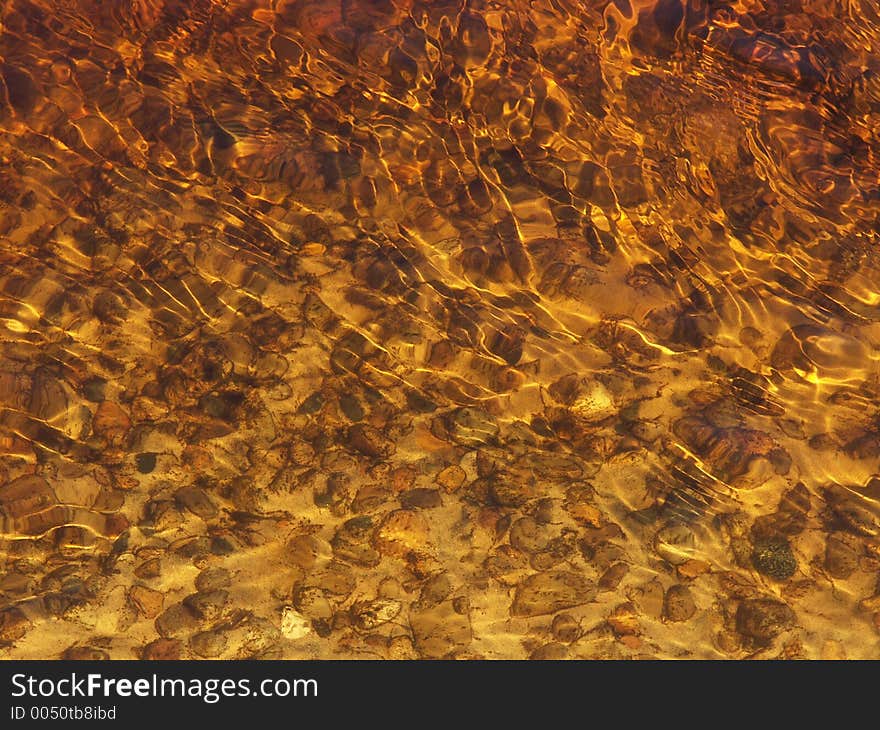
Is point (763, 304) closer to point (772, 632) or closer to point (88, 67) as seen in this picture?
point (772, 632)

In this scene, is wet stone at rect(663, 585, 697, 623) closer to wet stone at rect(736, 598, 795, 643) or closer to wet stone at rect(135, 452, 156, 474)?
wet stone at rect(736, 598, 795, 643)

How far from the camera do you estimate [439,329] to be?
3586mm

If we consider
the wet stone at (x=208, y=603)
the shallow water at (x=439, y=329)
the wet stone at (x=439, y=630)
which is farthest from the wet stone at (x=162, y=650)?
the wet stone at (x=439, y=630)

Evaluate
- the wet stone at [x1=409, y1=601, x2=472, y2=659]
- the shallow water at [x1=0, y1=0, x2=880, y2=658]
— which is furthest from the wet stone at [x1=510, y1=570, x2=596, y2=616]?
the wet stone at [x1=409, y1=601, x2=472, y2=659]

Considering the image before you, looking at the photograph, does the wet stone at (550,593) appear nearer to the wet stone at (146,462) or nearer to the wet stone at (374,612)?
the wet stone at (374,612)

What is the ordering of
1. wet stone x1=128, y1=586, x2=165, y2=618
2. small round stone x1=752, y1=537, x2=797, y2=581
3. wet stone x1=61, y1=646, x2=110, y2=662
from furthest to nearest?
small round stone x1=752, y1=537, x2=797, y2=581
wet stone x1=128, y1=586, x2=165, y2=618
wet stone x1=61, y1=646, x2=110, y2=662

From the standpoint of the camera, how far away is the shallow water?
118 inches

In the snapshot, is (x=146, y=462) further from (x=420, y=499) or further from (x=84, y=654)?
(x=420, y=499)

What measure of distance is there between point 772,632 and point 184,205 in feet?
9.52

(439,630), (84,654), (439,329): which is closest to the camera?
(84,654)

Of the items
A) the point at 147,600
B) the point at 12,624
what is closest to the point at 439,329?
the point at 147,600

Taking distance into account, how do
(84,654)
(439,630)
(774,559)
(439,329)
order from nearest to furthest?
(84,654), (439,630), (774,559), (439,329)

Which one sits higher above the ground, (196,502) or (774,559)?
(774,559)

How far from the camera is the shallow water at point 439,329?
118 inches
